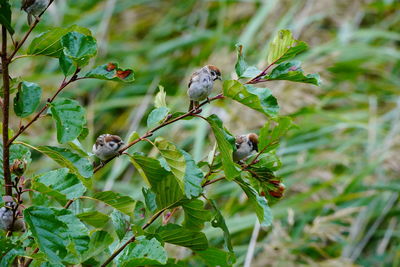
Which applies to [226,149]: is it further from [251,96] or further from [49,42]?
[49,42]

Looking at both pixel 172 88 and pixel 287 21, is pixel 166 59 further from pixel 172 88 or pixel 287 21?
pixel 287 21

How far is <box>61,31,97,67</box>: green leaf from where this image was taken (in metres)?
0.48

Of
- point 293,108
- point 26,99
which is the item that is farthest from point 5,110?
point 293,108

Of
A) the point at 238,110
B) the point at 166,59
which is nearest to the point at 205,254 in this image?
the point at 238,110

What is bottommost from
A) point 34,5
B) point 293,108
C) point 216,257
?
point 293,108

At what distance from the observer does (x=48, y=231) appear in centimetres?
44

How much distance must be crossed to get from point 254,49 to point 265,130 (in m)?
1.59

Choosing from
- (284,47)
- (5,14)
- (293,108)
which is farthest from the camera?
(293,108)

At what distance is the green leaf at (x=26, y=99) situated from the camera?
0.50m

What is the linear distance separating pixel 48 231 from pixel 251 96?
0.19 meters

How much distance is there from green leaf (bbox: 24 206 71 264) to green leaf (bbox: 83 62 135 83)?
122 mm

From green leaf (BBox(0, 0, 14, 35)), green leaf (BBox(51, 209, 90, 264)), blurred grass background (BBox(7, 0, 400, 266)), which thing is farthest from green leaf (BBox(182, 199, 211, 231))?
blurred grass background (BBox(7, 0, 400, 266))

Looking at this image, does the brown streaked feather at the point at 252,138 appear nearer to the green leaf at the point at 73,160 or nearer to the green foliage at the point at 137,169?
the green foliage at the point at 137,169

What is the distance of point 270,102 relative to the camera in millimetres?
503
